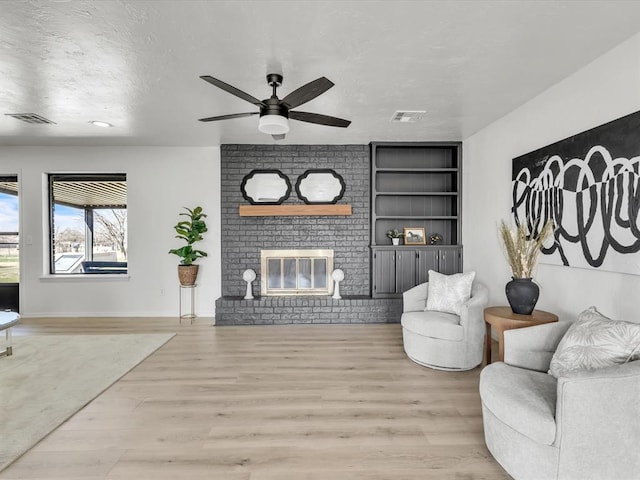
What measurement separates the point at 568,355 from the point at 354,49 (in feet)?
7.53

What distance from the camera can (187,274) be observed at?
16.2 ft

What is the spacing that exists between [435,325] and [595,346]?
4.66 feet

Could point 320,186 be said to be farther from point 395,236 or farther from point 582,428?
point 582,428

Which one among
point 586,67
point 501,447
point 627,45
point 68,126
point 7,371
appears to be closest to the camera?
point 501,447

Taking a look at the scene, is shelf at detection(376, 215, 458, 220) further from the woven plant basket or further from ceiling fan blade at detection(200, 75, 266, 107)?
ceiling fan blade at detection(200, 75, 266, 107)

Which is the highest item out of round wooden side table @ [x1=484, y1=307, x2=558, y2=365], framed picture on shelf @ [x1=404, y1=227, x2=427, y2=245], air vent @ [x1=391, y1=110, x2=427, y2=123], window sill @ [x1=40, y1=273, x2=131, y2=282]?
air vent @ [x1=391, y1=110, x2=427, y2=123]

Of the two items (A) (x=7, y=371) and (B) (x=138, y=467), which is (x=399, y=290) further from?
(A) (x=7, y=371)

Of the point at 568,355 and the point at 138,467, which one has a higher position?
the point at 568,355

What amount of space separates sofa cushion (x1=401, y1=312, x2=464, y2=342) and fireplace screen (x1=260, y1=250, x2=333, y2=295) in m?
1.95

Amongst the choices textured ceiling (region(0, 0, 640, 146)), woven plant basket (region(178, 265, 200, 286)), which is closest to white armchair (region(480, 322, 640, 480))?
textured ceiling (region(0, 0, 640, 146))

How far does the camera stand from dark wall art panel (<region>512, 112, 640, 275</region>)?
91.0 inches

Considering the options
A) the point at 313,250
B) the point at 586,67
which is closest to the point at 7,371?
the point at 313,250

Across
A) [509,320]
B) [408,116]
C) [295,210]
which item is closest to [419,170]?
[408,116]

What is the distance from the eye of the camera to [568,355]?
74.9 inches
